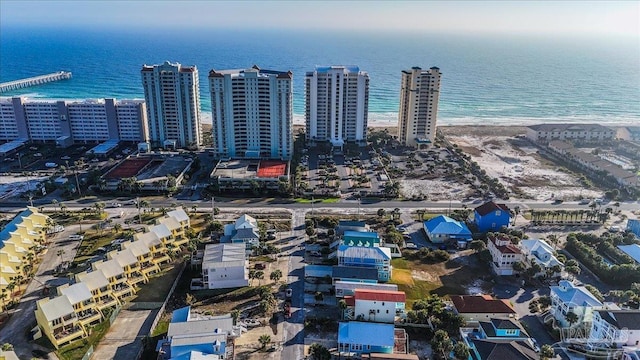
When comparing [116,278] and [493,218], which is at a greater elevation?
[493,218]

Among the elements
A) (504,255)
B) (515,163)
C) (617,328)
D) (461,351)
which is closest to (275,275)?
(461,351)

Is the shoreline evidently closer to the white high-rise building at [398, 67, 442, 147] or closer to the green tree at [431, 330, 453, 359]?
the white high-rise building at [398, 67, 442, 147]

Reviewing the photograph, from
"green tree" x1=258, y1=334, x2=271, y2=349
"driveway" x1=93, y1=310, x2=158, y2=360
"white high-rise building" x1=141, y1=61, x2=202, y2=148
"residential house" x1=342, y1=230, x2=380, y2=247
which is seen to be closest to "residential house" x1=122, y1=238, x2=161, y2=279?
"driveway" x1=93, y1=310, x2=158, y2=360

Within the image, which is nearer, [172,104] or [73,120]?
[172,104]

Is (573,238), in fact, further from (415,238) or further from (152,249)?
(152,249)

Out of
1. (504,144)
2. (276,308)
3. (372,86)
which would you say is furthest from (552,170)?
(372,86)

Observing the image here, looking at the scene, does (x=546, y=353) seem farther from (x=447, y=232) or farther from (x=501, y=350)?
(x=447, y=232)

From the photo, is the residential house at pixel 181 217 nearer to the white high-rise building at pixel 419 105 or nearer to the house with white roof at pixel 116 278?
the house with white roof at pixel 116 278
